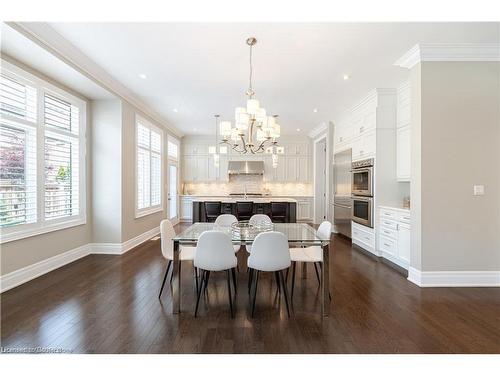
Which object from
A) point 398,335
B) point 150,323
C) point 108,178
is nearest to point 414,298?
point 398,335

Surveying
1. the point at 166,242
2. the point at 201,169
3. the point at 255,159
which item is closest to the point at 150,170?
the point at 201,169

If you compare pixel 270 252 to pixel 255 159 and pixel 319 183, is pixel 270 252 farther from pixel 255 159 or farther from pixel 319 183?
pixel 255 159

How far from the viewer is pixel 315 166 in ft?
26.5

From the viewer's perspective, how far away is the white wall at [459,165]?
3109 mm

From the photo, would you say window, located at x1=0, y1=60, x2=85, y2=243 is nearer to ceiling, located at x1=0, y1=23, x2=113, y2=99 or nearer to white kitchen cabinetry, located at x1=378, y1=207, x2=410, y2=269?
ceiling, located at x1=0, y1=23, x2=113, y2=99

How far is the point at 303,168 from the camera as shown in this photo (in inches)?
338

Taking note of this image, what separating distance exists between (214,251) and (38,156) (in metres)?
2.90

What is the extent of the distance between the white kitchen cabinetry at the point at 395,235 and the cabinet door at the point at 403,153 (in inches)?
25.3

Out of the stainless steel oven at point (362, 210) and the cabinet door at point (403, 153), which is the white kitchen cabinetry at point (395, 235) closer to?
the stainless steel oven at point (362, 210)

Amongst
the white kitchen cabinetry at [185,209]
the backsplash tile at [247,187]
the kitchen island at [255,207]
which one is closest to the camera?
the kitchen island at [255,207]

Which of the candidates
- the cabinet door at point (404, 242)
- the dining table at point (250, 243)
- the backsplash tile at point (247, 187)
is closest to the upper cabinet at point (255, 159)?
the backsplash tile at point (247, 187)

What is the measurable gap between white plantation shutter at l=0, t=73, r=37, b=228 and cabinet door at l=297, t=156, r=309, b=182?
698 cm

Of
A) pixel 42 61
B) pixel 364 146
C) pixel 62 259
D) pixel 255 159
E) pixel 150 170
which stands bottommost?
pixel 62 259

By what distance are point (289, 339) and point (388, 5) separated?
2.62 metres
